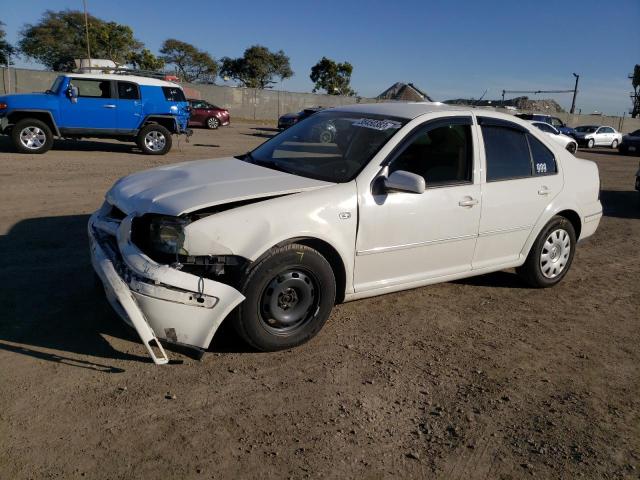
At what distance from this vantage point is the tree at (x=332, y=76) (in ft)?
199

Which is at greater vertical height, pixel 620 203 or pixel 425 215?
pixel 425 215

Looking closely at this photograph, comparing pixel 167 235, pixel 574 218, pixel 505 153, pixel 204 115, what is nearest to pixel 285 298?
pixel 167 235

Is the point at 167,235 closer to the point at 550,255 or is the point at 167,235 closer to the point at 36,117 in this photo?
the point at 550,255

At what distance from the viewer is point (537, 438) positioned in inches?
116

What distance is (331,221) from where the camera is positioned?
3.65 meters

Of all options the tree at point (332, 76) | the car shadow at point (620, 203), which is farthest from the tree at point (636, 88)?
the car shadow at point (620, 203)

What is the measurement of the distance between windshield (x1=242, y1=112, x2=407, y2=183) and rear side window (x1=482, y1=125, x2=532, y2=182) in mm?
882

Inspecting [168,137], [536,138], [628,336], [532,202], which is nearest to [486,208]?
[532,202]

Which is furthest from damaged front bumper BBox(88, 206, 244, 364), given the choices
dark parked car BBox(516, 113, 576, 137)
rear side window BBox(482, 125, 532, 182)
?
dark parked car BBox(516, 113, 576, 137)

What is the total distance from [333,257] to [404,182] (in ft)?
2.34

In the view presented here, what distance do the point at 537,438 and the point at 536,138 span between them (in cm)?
300

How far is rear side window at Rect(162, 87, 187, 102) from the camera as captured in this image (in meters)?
13.8

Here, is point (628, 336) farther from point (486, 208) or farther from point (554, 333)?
point (486, 208)

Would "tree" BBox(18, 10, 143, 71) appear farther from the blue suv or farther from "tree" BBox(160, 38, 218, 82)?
the blue suv
